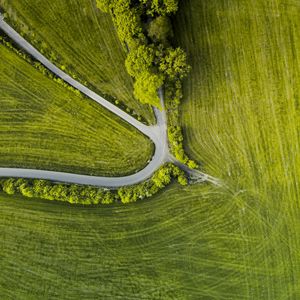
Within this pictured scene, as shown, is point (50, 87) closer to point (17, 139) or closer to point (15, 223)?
point (17, 139)

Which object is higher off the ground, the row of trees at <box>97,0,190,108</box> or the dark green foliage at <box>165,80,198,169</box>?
the row of trees at <box>97,0,190,108</box>

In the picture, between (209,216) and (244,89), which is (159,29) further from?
(209,216)

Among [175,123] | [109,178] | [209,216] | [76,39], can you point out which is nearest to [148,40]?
[76,39]

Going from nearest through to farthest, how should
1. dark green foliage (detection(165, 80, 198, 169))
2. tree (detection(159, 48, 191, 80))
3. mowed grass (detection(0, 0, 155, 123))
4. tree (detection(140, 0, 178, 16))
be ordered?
tree (detection(140, 0, 178, 16)), tree (detection(159, 48, 191, 80)), dark green foliage (detection(165, 80, 198, 169)), mowed grass (detection(0, 0, 155, 123))

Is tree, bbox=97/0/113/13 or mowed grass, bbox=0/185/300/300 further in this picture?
mowed grass, bbox=0/185/300/300

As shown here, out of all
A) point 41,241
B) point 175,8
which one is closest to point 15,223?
point 41,241

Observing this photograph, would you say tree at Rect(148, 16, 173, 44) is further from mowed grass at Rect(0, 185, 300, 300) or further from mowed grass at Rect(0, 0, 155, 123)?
mowed grass at Rect(0, 185, 300, 300)

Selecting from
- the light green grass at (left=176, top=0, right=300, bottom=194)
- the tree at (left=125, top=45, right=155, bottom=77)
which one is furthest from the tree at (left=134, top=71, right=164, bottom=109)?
the light green grass at (left=176, top=0, right=300, bottom=194)
